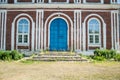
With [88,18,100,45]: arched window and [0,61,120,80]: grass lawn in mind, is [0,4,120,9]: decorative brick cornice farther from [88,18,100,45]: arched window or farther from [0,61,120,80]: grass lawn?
[0,61,120,80]: grass lawn

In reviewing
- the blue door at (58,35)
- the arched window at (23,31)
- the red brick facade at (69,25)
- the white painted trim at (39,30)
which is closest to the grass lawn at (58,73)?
the white painted trim at (39,30)

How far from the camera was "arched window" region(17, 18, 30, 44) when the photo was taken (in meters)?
19.1

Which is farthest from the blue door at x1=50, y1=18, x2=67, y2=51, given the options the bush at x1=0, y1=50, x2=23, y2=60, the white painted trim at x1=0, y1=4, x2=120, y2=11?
the bush at x1=0, y1=50, x2=23, y2=60

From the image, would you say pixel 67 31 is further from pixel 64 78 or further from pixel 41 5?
pixel 64 78

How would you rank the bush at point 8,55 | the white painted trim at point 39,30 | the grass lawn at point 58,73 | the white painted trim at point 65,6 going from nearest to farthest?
the grass lawn at point 58,73, the bush at point 8,55, the white painted trim at point 39,30, the white painted trim at point 65,6

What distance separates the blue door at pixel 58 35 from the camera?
19.1 metres

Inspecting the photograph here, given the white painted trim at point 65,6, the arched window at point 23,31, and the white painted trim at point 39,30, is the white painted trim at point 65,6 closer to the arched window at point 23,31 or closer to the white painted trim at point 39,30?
the white painted trim at point 39,30

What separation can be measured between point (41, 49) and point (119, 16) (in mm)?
7027

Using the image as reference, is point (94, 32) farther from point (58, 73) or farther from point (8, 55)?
point (58, 73)

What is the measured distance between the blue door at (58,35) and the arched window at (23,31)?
2.01m

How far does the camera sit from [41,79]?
22.8ft

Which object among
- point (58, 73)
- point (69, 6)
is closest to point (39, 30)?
point (69, 6)

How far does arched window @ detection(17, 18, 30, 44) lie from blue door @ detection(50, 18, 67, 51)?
6.60ft

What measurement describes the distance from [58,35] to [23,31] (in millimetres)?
2924
